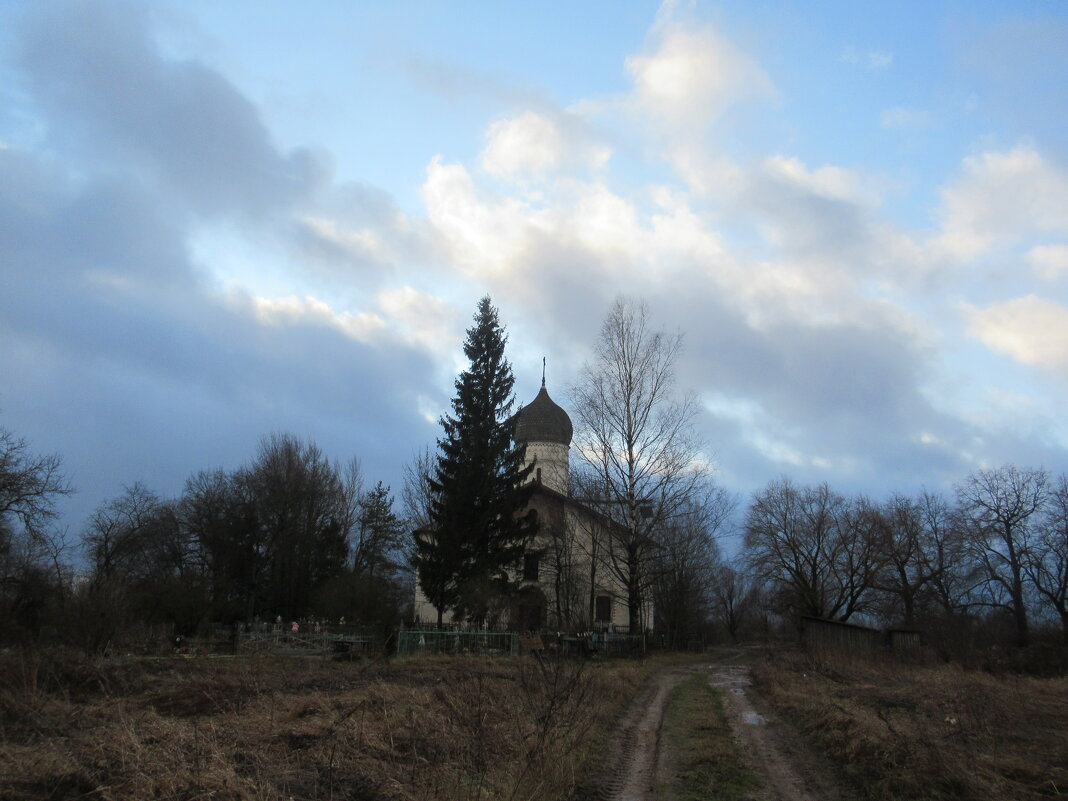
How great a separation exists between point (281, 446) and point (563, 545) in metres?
21.1

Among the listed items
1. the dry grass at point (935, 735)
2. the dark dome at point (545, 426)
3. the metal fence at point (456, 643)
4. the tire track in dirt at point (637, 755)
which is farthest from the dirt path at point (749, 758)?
the dark dome at point (545, 426)

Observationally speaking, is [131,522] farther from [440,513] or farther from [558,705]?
[558,705]

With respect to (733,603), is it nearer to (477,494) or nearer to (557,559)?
(557,559)

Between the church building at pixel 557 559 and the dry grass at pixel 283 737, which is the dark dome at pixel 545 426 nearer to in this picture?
the church building at pixel 557 559

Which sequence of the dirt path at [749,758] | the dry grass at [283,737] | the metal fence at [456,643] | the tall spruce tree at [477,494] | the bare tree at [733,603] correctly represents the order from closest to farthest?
the dry grass at [283,737] → the dirt path at [749,758] → the metal fence at [456,643] → the tall spruce tree at [477,494] → the bare tree at [733,603]

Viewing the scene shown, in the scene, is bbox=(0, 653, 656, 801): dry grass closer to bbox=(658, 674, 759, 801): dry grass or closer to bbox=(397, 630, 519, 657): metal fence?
bbox=(658, 674, 759, 801): dry grass

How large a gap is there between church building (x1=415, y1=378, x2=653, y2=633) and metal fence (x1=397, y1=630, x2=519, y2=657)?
4.06 metres

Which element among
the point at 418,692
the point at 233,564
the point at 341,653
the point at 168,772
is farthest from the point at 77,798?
the point at 233,564

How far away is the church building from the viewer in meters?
32.3

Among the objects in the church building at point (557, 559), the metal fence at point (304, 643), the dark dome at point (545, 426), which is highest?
the dark dome at point (545, 426)

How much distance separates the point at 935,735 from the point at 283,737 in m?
7.56

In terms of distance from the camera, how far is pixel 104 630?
53.8 feet

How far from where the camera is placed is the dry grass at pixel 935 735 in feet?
24.0

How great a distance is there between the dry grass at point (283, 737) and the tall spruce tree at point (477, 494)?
17.4 metres
